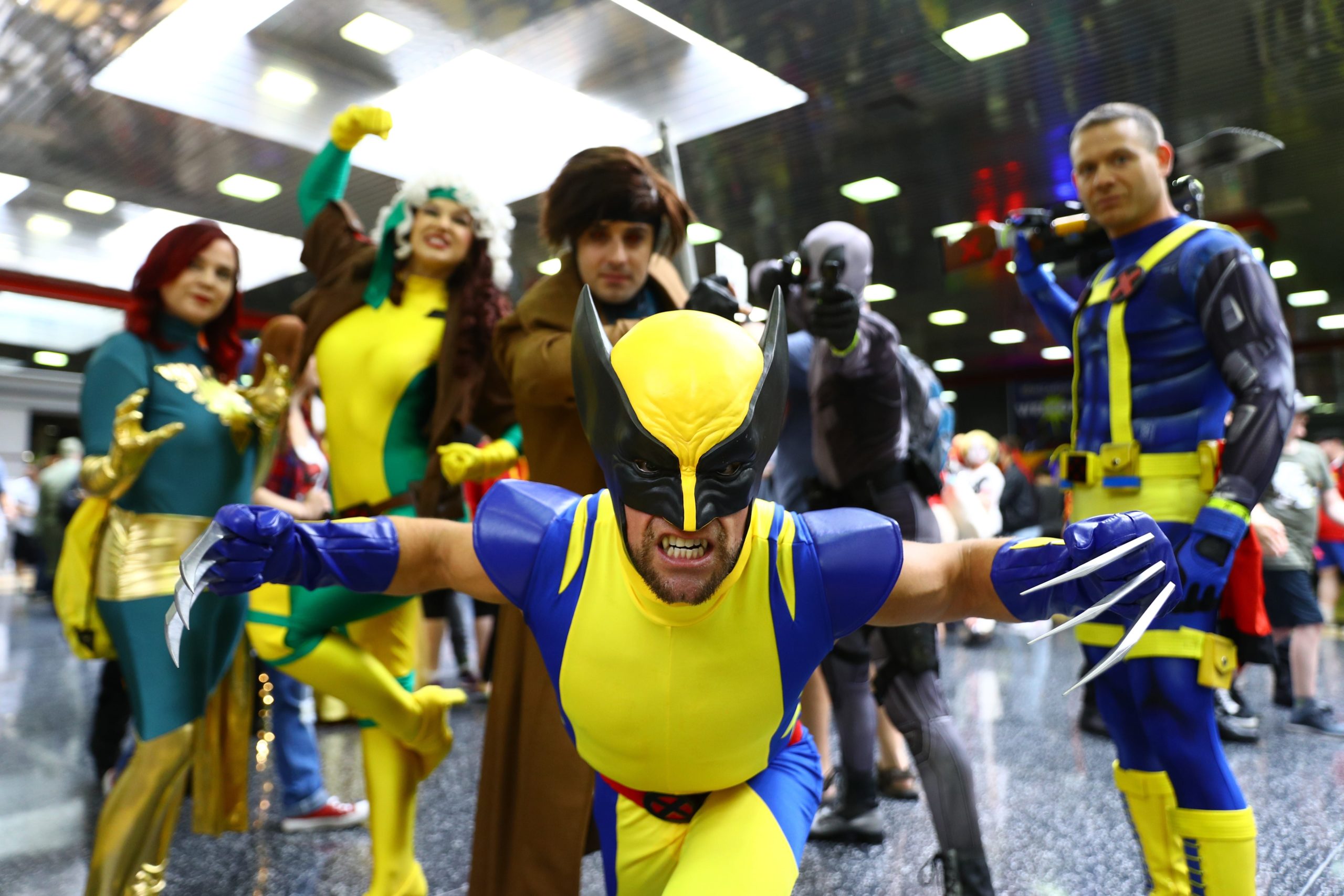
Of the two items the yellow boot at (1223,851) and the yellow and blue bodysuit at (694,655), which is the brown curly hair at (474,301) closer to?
the yellow and blue bodysuit at (694,655)

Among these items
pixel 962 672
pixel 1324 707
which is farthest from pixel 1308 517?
pixel 962 672

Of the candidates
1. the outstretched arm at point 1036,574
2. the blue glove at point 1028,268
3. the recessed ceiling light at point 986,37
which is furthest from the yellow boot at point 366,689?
the recessed ceiling light at point 986,37

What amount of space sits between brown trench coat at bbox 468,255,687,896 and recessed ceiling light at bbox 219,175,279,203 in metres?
7.06

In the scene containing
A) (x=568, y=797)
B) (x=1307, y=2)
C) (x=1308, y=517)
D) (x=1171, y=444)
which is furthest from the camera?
(x=1308, y=517)

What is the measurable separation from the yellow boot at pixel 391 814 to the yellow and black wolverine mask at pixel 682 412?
4.12ft

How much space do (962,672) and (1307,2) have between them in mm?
4040

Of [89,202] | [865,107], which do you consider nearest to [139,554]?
[865,107]

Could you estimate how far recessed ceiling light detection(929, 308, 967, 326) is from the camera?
12.5 metres

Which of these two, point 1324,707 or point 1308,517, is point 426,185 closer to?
point 1324,707

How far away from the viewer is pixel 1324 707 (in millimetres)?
4289

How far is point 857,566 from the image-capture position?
125 centimetres

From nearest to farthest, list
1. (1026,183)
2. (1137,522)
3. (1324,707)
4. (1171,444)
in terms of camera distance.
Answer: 1. (1137,522)
2. (1171,444)
3. (1324,707)
4. (1026,183)

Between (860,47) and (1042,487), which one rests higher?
(860,47)

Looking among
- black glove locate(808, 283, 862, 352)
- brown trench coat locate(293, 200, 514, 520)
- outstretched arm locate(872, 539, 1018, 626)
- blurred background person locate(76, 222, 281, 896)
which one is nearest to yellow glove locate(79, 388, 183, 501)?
blurred background person locate(76, 222, 281, 896)
